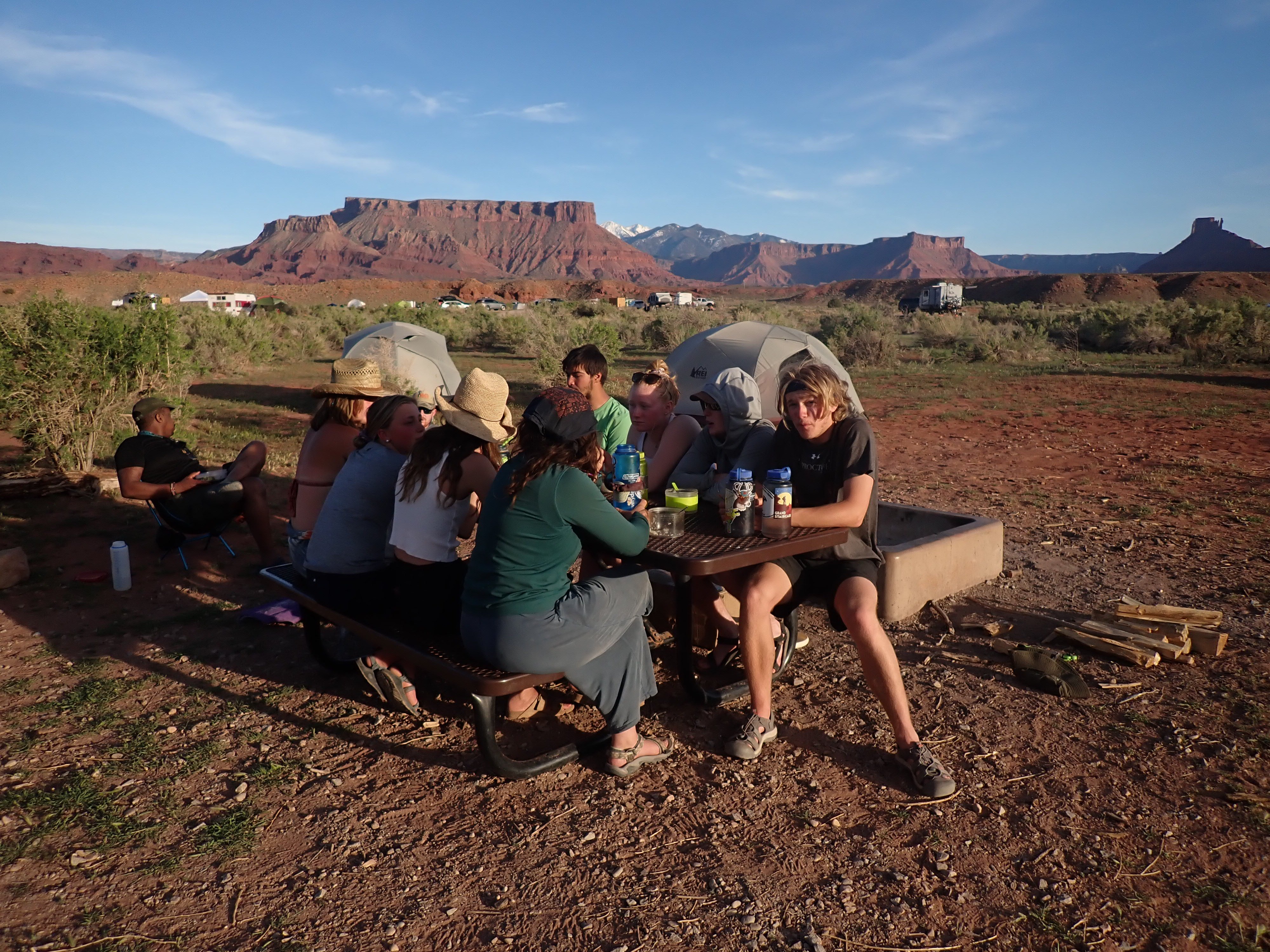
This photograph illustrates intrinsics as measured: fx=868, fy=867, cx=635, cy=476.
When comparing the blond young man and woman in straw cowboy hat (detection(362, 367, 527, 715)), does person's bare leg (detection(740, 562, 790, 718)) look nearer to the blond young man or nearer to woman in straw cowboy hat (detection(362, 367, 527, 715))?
the blond young man

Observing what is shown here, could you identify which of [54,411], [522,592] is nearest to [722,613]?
[522,592]

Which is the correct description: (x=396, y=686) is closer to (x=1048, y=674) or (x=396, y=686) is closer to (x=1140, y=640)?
(x=1048, y=674)

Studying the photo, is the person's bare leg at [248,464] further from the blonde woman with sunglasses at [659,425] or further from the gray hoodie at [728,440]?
the gray hoodie at [728,440]

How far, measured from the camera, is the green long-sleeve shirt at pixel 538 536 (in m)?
2.89

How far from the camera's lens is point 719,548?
3.18 m

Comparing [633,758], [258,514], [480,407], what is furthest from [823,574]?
[258,514]

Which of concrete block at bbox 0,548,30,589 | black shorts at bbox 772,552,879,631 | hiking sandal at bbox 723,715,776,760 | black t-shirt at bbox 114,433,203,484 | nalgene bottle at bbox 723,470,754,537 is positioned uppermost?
nalgene bottle at bbox 723,470,754,537

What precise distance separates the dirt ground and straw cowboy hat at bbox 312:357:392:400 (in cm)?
136

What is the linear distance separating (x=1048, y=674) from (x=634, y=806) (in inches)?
82.0

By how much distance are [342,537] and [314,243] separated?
16852 cm

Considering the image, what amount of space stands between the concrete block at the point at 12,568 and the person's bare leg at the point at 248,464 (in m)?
1.31

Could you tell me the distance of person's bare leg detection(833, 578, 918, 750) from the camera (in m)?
3.23

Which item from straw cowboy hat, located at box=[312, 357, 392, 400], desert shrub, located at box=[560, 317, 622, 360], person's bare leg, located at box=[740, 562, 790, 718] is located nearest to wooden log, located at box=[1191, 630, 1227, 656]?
person's bare leg, located at box=[740, 562, 790, 718]

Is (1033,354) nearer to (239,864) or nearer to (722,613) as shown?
(722,613)
